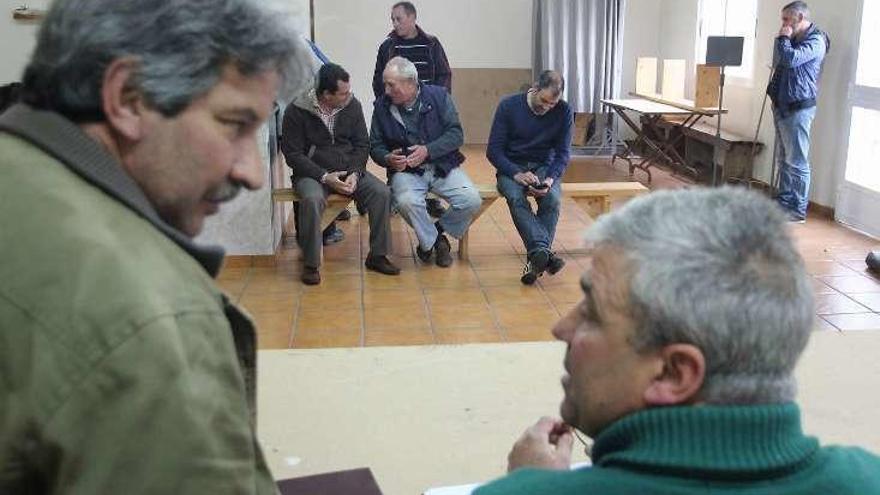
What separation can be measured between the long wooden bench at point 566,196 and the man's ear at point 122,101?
160 inches

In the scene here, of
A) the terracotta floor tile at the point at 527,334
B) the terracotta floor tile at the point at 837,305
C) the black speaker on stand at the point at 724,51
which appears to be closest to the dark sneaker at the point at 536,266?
the terracotta floor tile at the point at 527,334

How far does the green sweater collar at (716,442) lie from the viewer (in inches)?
37.5

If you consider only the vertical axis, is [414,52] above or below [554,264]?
above

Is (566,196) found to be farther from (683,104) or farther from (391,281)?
(683,104)

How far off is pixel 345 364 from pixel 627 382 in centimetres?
205

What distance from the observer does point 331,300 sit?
4.42m

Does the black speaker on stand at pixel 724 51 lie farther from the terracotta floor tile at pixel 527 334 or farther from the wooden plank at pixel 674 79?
the terracotta floor tile at pixel 527 334

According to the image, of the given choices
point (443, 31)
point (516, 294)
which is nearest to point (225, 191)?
point (516, 294)

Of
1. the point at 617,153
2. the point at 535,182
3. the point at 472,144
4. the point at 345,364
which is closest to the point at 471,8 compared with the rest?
the point at 472,144

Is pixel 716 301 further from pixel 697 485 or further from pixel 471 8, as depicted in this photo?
pixel 471 8

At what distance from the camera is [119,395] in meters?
0.73

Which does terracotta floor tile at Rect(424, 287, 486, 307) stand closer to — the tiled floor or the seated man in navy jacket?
the tiled floor

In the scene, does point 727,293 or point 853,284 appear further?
point 853,284

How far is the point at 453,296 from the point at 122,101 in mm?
3651
